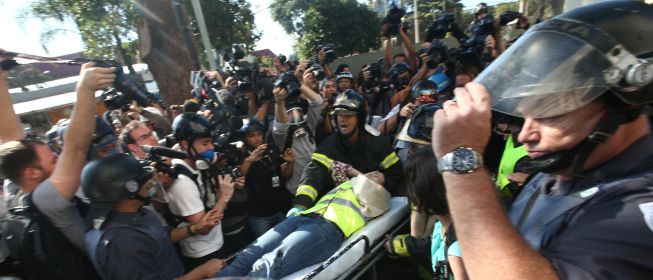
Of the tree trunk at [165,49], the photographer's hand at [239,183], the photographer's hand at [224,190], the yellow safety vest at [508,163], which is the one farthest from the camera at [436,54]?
the tree trunk at [165,49]

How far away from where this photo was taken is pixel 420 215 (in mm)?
2590

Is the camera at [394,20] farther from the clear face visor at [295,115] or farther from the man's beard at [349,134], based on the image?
the man's beard at [349,134]

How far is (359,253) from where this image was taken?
2641mm

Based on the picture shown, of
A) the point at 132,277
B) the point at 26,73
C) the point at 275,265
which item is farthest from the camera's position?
the point at 26,73

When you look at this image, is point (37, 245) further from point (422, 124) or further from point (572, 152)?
point (422, 124)

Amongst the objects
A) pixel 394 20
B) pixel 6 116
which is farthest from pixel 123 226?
pixel 394 20

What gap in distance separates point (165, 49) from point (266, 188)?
5416mm

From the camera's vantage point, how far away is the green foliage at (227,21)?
2128 centimetres

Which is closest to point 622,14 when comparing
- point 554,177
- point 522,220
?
point 554,177

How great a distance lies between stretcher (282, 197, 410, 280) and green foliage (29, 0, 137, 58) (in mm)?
18153

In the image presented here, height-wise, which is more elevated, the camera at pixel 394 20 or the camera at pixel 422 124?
the camera at pixel 394 20

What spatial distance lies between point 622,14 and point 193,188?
2542mm

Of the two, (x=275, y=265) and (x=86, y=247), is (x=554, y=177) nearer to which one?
(x=275, y=265)

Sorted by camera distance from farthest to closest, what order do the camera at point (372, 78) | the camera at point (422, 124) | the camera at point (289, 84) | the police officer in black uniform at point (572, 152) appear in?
the camera at point (372, 78)
the camera at point (289, 84)
the camera at point (422, 124)
the police officer in black uniform at point (572, 152)
